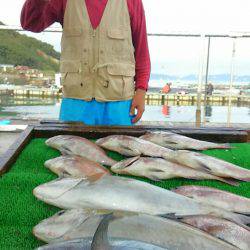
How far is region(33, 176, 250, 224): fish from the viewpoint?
6.62 feet

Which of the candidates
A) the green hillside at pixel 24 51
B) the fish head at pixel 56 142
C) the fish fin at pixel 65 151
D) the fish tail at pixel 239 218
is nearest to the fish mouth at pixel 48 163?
the fish fin at pixel 65 151

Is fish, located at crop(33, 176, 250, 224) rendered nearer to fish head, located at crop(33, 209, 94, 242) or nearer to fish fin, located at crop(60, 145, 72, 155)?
fish head, located at crop(33, 209, 94, 242)

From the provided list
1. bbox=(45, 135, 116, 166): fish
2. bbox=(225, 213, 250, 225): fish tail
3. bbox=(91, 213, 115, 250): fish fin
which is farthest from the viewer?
bbox=(45, 135, 116, 166): fish

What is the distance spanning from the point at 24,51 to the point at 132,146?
8966mm

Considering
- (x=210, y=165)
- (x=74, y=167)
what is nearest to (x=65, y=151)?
(x=74, y=167)

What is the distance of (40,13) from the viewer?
13.8 feet

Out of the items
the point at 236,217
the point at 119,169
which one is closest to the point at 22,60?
the point at 119,169

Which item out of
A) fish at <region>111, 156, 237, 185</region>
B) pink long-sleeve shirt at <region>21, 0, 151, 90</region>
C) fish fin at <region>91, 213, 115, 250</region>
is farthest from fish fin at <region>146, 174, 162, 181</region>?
pink long-sleeve shirt at <region>21, 0, 151, 90</region>

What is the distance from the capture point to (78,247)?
57.1 inches

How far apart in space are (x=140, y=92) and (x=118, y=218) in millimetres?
2888

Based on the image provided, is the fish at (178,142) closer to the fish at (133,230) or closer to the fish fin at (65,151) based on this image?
the fish fin at (65,151)

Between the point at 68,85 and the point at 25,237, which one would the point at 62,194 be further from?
the point at 68,85

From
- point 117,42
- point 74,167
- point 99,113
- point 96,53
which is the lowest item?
point 74,167

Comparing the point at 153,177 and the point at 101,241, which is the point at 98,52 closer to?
the point at 153,177
